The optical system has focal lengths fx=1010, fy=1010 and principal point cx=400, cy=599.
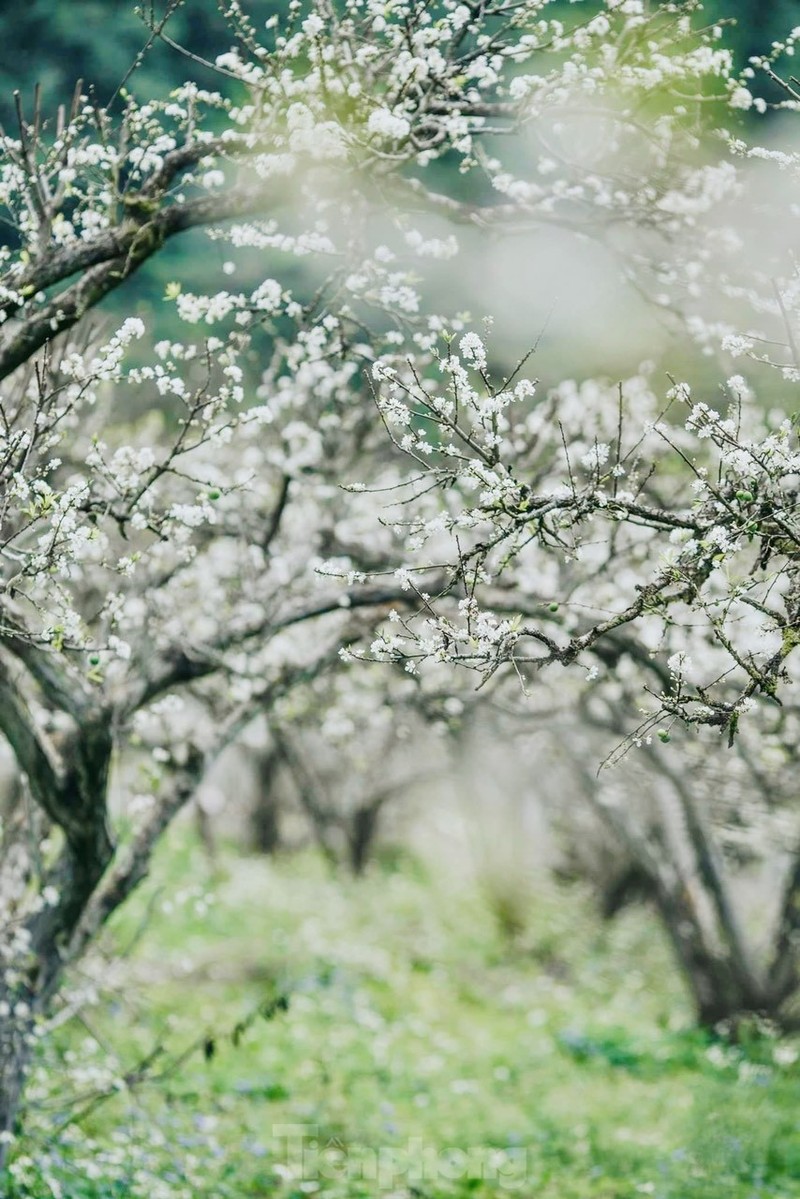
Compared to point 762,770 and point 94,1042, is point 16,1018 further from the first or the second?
point 762,770

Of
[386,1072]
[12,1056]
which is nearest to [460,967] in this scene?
[386,1072]

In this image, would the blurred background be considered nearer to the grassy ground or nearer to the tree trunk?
the grassy ground

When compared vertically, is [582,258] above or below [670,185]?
below

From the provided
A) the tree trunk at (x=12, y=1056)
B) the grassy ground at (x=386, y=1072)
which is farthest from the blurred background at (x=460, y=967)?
the tree trunk at (x=12, y=1056)

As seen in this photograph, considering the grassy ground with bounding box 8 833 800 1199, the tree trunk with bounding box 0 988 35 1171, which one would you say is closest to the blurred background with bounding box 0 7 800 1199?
the grassy ground with bounding box 8 833 800 1199

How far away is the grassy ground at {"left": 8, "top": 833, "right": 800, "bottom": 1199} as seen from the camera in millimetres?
7078

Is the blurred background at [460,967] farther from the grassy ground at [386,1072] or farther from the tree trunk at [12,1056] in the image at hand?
the tree trunk at [12,1056]

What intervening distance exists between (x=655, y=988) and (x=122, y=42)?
13811 mm

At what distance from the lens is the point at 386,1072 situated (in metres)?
9.53

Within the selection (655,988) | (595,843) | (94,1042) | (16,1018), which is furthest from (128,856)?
(595,843)

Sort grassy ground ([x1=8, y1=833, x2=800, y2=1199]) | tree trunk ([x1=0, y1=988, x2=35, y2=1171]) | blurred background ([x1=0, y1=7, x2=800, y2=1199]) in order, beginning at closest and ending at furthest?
tree trunk ([x1=0, y1=988, x2=35, y2=1171]), grassy ground ([x1=8, y1=833, x2=800, y2=1199]), blurred background ([x1=0, y1=7, x2=800, y2=1199])

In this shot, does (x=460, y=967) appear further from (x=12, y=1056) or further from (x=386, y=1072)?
(x=12, y=1056)

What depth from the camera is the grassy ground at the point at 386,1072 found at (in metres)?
7.08

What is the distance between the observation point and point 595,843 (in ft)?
58.5
